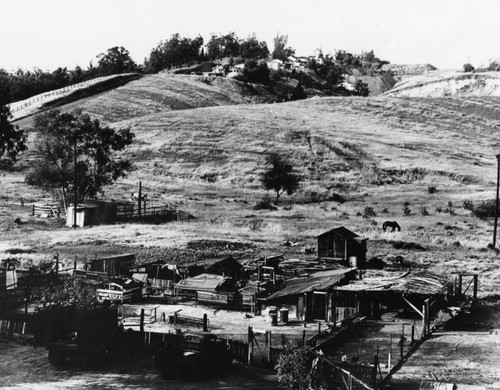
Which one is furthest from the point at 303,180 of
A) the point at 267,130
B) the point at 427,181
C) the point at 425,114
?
the point at 425,114

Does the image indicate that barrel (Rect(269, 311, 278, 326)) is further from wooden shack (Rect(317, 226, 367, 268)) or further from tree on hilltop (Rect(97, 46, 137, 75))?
tree on hilltop (Rect(97, 46, 137, 75))

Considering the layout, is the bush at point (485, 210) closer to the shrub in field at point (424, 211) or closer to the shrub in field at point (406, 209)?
the shrub in field at point (424, 211)

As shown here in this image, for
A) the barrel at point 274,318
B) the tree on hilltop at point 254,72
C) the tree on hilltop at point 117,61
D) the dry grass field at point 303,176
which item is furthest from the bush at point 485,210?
the tree on hilltop at point 117,61

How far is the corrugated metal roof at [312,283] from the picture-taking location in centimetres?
2802

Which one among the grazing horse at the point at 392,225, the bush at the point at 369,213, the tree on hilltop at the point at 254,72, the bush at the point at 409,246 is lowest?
the bush at the point at 409,246

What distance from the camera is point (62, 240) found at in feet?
149

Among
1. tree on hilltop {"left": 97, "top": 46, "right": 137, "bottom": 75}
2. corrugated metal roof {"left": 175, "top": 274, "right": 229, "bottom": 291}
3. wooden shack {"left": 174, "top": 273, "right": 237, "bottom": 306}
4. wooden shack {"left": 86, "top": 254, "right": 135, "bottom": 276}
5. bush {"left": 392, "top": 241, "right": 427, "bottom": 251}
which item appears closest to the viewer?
wooden shack {"left": 174, "top": 273, "right": 237, "bottom": 306}

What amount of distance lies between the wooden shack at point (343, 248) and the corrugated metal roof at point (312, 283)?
5.18 m

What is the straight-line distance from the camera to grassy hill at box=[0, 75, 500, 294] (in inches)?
1762

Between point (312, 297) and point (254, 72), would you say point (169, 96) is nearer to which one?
point (254, 72)

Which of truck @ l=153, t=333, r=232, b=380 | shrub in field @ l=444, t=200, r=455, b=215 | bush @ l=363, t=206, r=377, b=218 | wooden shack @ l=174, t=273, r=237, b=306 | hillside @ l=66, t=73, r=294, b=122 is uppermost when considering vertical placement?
hillside @ l=66, t=73, r=294, b=122

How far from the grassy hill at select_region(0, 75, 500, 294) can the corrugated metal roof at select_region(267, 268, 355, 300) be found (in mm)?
8597

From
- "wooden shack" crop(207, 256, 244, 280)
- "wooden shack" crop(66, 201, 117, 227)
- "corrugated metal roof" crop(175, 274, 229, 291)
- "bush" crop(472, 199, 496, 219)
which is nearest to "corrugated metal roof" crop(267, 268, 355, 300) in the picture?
"corrugated metal roof" crop(175, 274, 229, 291)

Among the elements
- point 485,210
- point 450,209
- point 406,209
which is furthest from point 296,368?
point 450,209
